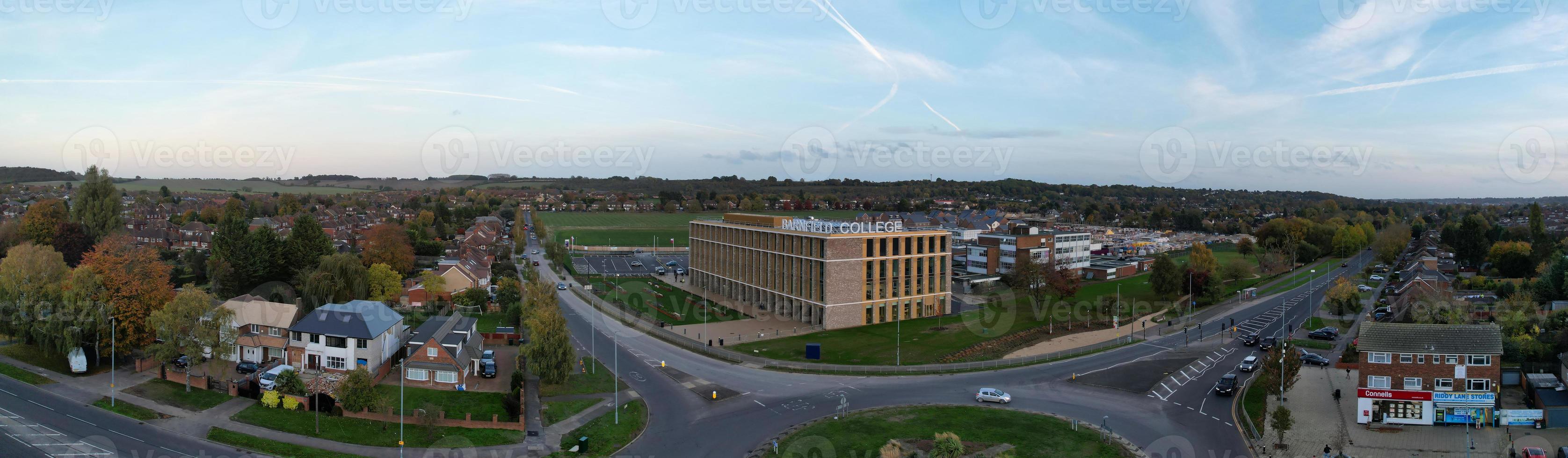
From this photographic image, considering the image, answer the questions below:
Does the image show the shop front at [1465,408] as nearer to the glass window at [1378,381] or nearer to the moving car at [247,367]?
the glass window at [1378,381]

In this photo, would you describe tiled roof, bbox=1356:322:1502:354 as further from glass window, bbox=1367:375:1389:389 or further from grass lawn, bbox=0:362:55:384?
grass lawn, bbox=0:362:55:384

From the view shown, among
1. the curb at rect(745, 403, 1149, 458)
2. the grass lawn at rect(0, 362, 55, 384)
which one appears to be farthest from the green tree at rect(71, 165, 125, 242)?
the curb at rect(745, 403, 1149, 458)

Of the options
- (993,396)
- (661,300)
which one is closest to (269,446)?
(993,396)

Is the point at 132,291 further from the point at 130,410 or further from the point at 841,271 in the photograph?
the point at 841,271

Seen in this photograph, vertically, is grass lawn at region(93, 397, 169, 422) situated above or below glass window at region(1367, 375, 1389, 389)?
below

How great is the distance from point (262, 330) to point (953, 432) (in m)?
36.8

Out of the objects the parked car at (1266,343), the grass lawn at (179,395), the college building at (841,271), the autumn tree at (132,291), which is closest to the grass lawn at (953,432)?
the college building at (841,271)

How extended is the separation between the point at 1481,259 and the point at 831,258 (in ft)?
269

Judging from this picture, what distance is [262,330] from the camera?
42.9 m

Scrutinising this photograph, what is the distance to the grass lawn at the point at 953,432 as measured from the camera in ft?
98.2

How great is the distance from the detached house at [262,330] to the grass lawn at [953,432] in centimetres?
2940

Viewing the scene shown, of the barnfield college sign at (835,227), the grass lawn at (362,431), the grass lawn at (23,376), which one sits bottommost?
the grass lawn at (362,431)

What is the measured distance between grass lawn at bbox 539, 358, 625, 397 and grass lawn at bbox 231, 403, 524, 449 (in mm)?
5820

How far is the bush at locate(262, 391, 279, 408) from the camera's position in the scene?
34219 mm
